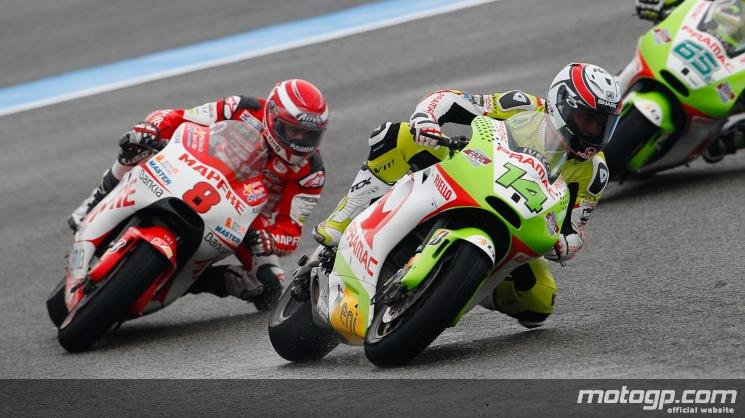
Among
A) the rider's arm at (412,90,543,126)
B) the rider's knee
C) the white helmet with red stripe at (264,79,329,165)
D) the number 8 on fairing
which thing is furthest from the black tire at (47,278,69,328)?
the rider's knee

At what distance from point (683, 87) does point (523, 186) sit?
4.07 meters

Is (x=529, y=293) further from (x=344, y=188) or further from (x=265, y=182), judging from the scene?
(x=344, y=188)

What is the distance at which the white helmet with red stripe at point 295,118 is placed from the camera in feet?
27.3

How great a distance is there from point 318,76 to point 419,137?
813cm

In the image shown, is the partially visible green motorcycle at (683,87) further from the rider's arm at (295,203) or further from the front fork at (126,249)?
the front fork at (126,249)

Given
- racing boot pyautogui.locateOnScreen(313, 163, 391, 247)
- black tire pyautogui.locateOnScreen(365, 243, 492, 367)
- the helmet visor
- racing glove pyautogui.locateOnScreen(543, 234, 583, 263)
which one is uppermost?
black tire pyautogui.locateOnScreen(365, 243, 492, 367)

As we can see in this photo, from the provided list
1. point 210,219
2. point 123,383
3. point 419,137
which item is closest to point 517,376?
point 419,137

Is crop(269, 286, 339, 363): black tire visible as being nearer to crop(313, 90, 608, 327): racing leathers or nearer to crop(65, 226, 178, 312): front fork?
crop(313, 90, 608, 327): racing leathers

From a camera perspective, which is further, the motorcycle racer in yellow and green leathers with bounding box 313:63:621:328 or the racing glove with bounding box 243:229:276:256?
the racing glove with bounding box 243:229:276:256

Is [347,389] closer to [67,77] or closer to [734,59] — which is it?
[734,59]

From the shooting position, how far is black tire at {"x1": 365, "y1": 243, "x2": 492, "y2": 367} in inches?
237

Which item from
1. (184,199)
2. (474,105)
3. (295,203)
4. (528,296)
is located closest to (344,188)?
(295,203)

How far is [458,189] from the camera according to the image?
6402 mm

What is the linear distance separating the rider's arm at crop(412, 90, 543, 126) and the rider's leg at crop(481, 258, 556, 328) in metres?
0.84
